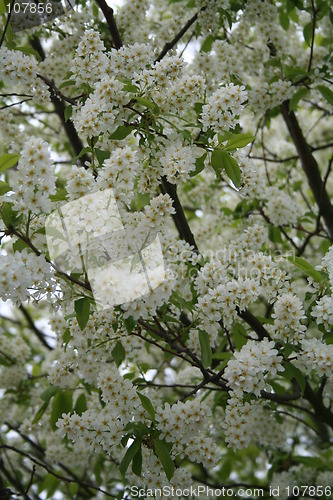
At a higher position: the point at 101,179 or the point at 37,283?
the point at 101,179

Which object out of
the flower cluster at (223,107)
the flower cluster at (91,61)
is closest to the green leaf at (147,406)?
the flower cluster at (223,107)

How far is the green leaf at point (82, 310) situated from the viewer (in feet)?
8.80

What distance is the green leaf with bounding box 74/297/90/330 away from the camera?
268cm

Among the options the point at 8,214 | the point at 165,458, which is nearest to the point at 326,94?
the point at 8,214

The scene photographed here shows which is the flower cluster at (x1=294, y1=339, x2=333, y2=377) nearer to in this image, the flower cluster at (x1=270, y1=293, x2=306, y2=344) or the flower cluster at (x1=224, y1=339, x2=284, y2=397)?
the flower cluster at (x1=270, y1=293, x2=306, y2=344)

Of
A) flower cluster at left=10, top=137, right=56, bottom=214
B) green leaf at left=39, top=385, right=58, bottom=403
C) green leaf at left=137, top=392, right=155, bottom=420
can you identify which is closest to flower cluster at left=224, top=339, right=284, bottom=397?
green leaf at left=137, top=392, right=155, bottom=420

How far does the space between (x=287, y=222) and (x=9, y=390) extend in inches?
118

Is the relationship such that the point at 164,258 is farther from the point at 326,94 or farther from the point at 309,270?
the point at 326,94

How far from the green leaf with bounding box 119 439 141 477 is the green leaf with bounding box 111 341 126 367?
45 centimetres

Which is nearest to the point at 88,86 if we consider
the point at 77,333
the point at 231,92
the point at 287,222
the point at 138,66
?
the point at 138,66

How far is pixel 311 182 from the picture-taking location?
17.9 feet

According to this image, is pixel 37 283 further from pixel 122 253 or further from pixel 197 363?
pixel 197 363

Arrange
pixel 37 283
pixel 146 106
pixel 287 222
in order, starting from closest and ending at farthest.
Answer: pixel 37 283 < pixel 146 106 < pixel 287 222

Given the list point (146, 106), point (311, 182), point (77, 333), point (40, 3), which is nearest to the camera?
point (146, 106)
